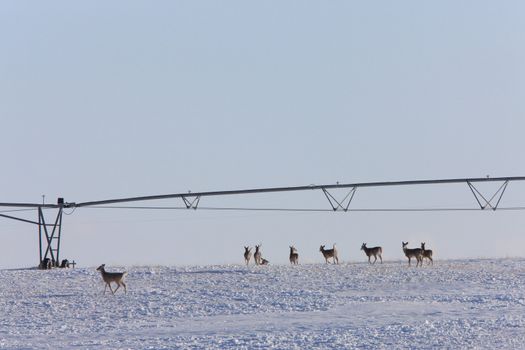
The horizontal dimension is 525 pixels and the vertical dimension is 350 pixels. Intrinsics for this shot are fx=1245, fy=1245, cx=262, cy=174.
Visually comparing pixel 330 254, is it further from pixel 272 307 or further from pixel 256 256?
pixel 272 307

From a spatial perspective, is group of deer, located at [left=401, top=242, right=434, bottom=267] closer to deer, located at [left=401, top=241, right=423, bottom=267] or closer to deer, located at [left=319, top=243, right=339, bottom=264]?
deer, located at [left=401, top=241, right=423, bottom=267]

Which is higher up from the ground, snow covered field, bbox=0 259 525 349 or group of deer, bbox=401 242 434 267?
group of deer, bbox=401 242 434 267

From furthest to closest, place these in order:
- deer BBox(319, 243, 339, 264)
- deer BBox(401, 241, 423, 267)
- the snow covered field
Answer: deer BBox(319, 243, 339, 264)
deer BBox(401, 241, 423, 267)
the snow covered field

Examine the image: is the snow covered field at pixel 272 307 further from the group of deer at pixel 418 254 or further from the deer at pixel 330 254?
the deer at pixel 330 254

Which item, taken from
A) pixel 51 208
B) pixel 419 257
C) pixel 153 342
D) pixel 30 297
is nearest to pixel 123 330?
pixel 153 342

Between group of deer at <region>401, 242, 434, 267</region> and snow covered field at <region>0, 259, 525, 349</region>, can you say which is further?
group of deer at <region>401, 242, 434, 267</region>

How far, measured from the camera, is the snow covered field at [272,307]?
27906mm

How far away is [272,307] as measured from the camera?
1331 inches

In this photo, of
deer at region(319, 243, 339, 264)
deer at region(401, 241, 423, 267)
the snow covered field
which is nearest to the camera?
the snow covered field

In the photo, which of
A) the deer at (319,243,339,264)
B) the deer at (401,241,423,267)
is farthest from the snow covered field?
the deer at (319,243,339,264)

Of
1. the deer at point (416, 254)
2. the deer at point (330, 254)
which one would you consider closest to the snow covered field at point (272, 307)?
the deer at point (416, 254)

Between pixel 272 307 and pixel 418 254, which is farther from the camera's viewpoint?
pixel 418 254

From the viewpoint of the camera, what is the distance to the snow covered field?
91.6ft

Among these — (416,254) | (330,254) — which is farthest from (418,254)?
(330,254)
